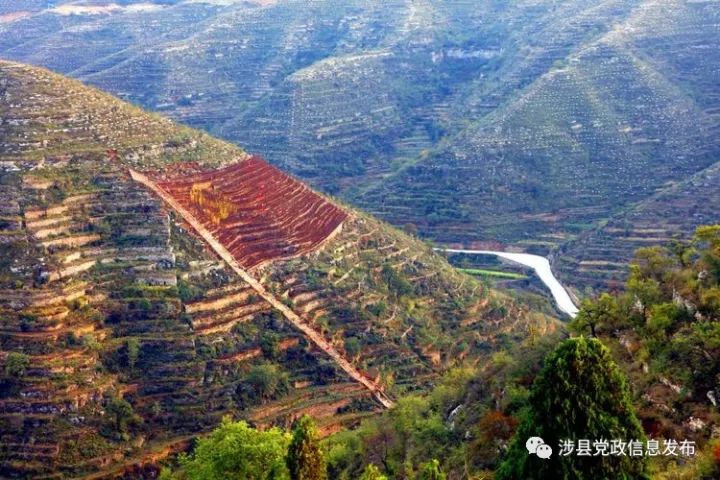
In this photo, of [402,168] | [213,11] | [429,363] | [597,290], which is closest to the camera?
[429,363]

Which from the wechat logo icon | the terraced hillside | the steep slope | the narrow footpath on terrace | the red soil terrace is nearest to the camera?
the wechat logo icon

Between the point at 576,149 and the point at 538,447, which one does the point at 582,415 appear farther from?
the point at 576,149

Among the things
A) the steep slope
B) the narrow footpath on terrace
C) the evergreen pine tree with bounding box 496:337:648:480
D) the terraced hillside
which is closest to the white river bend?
the steep slope

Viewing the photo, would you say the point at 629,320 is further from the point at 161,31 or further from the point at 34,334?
the point at 161,31

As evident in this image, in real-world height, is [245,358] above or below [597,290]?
above

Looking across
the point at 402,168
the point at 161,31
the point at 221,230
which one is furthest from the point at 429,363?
the point at 161,31

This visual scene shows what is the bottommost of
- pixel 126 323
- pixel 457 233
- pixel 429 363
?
pixel 457 233

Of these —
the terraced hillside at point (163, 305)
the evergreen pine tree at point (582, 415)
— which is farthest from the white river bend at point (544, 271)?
the evergreen pine tree at point (582, 415)

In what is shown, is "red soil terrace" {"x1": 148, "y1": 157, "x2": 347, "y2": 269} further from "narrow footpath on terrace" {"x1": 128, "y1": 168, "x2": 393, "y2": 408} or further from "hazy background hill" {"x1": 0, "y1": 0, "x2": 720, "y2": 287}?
"hazy background hill" {"x1": 0, "y1": 0, "x2": 720, "y2": 287}
